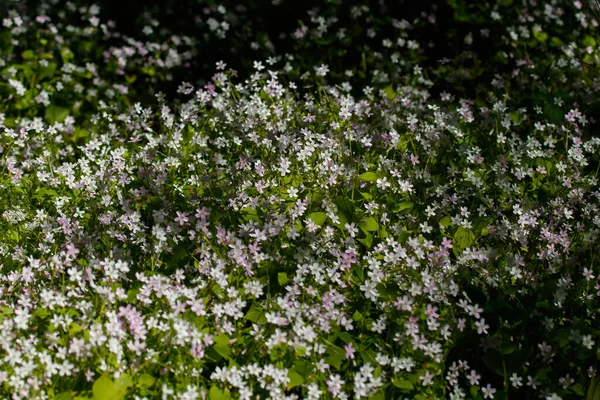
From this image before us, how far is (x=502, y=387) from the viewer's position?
10.1 feet

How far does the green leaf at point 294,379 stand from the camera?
9.17 ft

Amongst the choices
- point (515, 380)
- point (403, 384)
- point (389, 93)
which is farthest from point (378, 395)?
point (389, 93)

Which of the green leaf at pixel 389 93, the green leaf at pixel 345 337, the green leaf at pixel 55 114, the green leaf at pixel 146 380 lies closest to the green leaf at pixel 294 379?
the green leaf at pixel 345 337

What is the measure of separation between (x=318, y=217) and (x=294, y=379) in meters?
0.86

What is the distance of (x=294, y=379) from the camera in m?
2.81

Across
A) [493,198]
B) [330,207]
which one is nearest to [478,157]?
[493,198]

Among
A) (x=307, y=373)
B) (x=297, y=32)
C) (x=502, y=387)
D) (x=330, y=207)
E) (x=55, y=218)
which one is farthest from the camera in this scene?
(x=297, y=32)

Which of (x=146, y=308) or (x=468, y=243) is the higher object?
(x=468, y=243)

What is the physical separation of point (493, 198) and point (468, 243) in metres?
0.49

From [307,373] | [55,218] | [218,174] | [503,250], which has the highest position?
[218,174]

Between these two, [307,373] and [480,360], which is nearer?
[307,373]

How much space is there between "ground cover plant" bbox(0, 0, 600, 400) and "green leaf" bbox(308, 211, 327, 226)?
0.5 inches

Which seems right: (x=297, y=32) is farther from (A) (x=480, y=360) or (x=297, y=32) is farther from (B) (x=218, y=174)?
(A) (x=480, y=360)

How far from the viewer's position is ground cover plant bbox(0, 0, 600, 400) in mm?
2850
